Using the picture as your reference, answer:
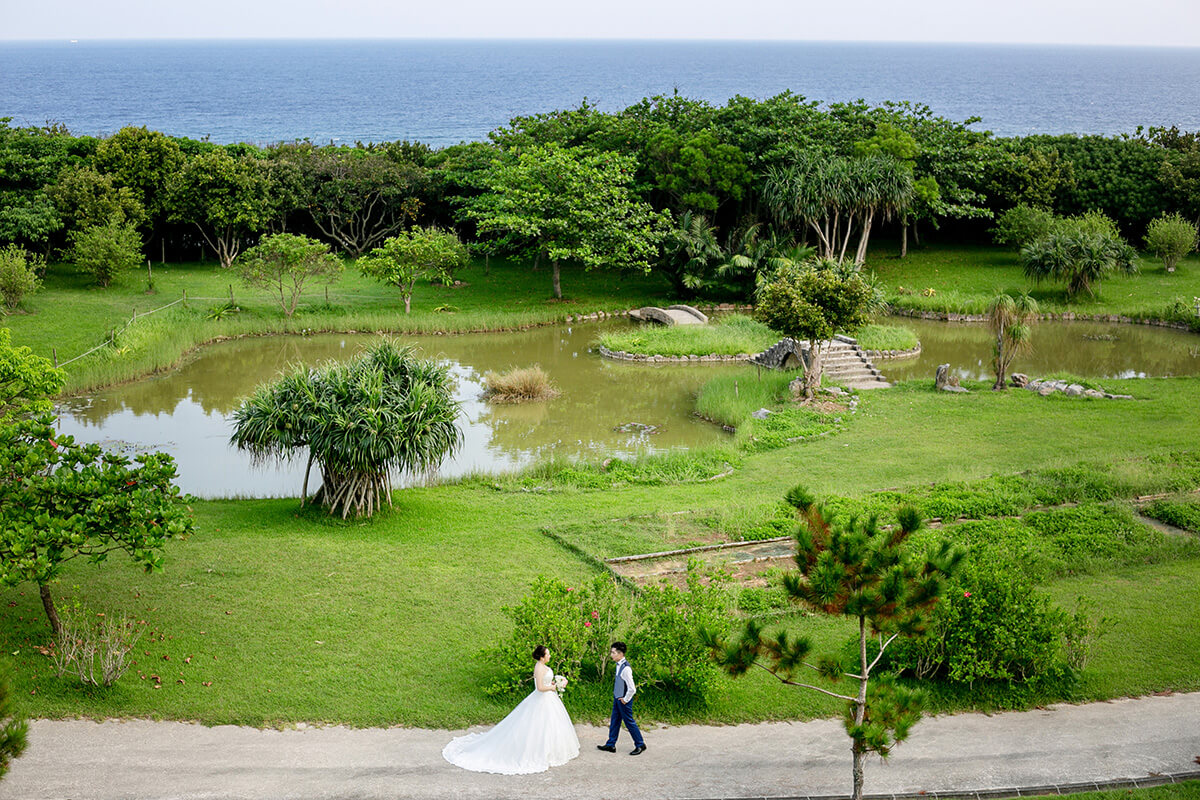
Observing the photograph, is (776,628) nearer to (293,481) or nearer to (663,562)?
(663,562)

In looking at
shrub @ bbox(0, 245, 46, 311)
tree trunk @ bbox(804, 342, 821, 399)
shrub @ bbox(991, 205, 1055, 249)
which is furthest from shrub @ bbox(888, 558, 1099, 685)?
shrub @ bbox(991, 205, 1055, 249)

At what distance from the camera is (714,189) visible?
3728 centimetres

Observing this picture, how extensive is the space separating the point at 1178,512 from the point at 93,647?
14.8 meters

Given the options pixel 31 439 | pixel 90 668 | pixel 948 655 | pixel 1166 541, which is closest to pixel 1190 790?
pixel 948 655

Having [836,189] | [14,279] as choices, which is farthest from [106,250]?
[836,189]

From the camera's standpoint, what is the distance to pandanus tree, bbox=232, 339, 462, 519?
611 inches

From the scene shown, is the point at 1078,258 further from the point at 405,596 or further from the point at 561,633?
the point at 561,633

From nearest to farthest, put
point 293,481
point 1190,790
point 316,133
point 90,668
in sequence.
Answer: point 1190,790, point 90,668, point 293,481, point 316,133

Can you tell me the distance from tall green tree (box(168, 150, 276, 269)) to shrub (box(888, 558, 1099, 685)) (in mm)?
31115

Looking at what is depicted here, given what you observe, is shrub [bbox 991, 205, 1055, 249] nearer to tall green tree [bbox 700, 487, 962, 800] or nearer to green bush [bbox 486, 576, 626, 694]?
green bush [bbox 486, 576, 626, 694]

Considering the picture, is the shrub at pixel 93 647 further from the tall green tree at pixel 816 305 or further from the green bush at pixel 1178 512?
the tall green tree at pixel 816 305

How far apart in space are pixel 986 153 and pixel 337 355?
83.5 ft

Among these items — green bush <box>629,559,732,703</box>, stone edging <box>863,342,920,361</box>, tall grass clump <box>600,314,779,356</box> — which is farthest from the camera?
stone edging <box>863,342,920,361</box>

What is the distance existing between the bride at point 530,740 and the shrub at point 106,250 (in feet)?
91.8
